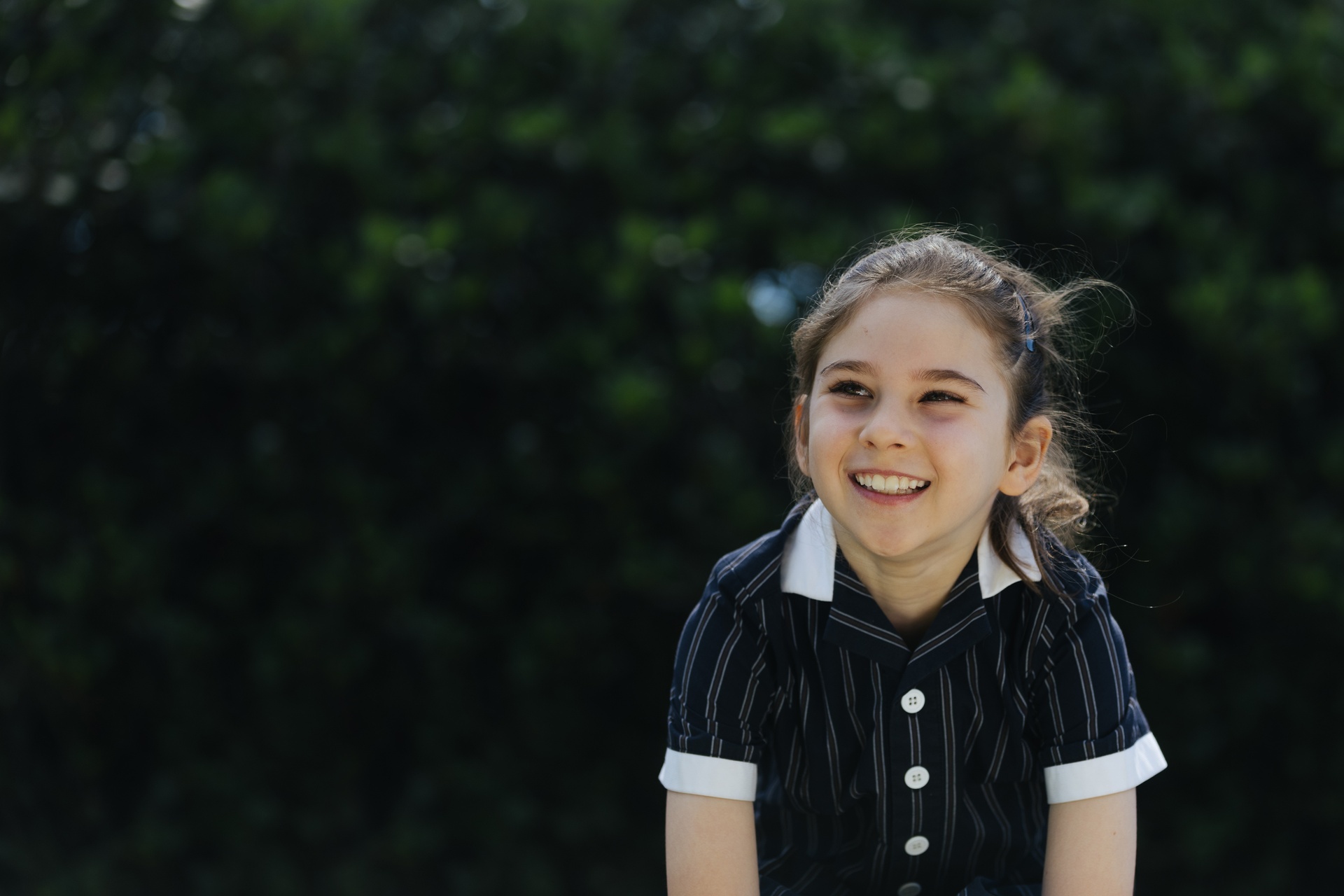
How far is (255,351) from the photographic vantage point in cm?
299

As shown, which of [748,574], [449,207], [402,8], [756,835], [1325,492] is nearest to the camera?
[748,574]

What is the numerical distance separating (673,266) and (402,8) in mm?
990

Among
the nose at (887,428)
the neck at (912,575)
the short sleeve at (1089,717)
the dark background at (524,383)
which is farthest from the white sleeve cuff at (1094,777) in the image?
the dark background at (524,383)

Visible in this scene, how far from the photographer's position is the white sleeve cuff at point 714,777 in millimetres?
1668

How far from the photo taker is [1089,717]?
5.47 ft

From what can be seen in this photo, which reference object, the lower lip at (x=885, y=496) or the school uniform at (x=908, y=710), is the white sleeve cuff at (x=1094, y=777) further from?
the lower lip at (x=885, y=496)

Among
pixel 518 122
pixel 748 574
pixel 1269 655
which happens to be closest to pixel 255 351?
pixel 518 122

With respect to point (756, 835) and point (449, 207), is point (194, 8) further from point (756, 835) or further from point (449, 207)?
point (756, 835)

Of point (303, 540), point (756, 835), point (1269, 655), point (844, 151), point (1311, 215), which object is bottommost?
point (756, 835)

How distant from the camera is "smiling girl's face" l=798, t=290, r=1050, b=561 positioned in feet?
5.32

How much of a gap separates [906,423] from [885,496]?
10 centimetres

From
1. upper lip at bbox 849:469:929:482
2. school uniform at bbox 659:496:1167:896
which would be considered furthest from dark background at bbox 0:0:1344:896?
upper lip at bbox 849:469:929:482

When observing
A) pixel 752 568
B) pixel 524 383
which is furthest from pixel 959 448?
pixel 524 383

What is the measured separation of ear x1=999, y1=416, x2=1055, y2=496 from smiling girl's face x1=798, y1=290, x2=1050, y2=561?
0.33 feet
